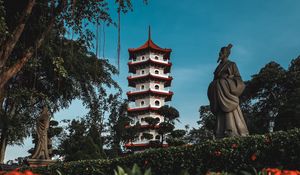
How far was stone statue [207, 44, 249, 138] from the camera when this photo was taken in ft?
29.1

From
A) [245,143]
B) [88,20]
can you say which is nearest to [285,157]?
[245,143]

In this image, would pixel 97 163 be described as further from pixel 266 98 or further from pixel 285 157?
pixel 266 98

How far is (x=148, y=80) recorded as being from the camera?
52.3m

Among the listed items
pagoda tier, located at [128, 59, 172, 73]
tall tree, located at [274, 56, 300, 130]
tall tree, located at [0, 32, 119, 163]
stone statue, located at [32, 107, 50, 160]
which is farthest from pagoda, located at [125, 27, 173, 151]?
stone statue, located at [32, 107, 50, 160]

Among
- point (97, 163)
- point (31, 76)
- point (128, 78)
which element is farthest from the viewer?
point (128, 78)

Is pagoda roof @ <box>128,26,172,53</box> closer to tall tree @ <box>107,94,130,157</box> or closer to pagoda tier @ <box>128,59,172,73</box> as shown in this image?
pagoda tier @ <box>128,59,172,73</box>

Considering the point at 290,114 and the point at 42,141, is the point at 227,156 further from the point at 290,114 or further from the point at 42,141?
the point at 290,114

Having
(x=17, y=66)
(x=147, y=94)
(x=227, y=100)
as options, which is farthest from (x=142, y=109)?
(x=17, y=66)

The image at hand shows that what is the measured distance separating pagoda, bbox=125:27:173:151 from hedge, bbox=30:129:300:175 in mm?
41062

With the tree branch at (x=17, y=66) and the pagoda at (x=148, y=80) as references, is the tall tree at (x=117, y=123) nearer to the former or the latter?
the pagoda at (x=148, y=80)

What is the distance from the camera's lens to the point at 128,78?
52.7 metres

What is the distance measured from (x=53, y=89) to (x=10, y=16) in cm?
709

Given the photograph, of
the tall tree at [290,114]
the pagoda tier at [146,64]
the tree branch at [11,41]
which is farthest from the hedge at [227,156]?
the pagoda tier at [146,64]

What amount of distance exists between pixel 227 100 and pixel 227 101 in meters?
0.02
